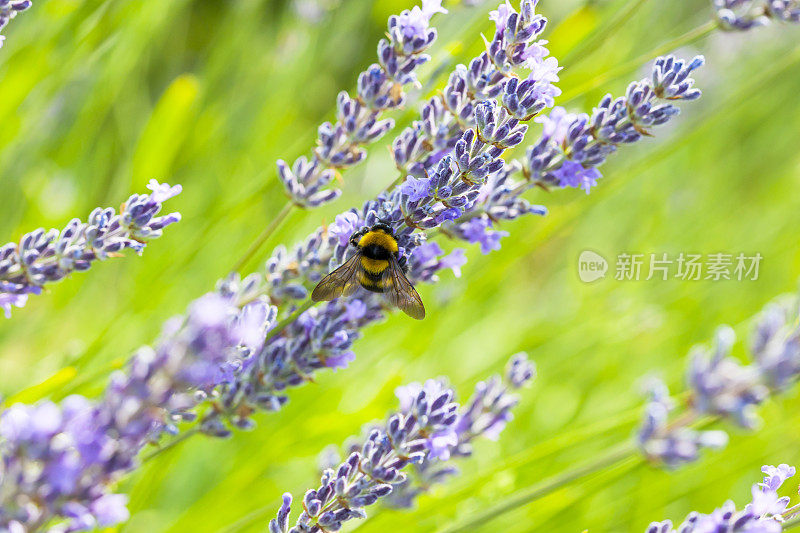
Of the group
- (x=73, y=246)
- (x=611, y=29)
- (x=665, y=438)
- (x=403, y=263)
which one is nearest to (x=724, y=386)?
(x=665, y=438)

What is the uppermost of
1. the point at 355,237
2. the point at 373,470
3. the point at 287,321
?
the point at 355,237

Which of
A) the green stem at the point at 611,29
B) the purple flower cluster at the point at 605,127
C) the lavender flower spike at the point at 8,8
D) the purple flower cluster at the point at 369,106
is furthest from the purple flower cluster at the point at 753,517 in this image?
the lavender flower spike at the point at 8,8

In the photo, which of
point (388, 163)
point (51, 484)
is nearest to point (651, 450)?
point (51, 484)

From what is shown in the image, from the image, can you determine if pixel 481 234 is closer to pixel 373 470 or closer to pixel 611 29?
pixel 373 470

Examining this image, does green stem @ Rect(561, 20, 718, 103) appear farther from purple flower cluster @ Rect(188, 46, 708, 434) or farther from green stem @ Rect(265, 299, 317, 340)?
green stem @ Rect(265, 299, 317, 340)

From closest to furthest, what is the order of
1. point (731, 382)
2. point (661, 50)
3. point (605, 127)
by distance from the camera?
point (731, 382) → point (605, 127) → point (661, 50)

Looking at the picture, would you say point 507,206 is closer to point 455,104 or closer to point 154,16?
point 455,104
